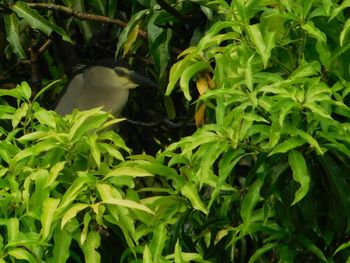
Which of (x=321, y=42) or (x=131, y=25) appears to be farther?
(x=131, y=25)

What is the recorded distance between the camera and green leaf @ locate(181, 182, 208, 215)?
2535 millimetres

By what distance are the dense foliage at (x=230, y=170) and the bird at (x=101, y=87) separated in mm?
1259

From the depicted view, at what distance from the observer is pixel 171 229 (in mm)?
2625

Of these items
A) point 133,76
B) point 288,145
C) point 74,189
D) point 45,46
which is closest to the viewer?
point 288,145

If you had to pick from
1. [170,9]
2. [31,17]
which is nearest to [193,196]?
[170,9]

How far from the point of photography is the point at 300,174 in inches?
91.3

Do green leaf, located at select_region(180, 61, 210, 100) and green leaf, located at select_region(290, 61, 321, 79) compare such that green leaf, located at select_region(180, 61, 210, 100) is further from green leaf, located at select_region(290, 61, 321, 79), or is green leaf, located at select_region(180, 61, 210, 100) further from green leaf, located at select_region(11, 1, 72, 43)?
green leaf, located at select_region(11, 1, 72, 43)

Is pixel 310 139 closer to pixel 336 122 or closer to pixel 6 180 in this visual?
pixel 336 122

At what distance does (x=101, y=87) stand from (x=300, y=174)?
76.4 inches

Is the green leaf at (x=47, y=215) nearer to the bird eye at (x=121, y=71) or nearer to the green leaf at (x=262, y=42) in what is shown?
the green leaf at (x=262, y=42)

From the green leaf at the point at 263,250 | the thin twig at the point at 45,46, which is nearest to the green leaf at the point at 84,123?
the green leaf at the point at 263,250

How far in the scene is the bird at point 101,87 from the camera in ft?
13.4

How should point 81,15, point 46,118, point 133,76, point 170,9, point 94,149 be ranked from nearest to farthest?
point 94,149 < point 46,118 < point 170,9 < point 81,15 < point 133,76

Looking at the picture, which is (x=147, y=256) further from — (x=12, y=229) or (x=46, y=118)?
(x=46, y=118)
